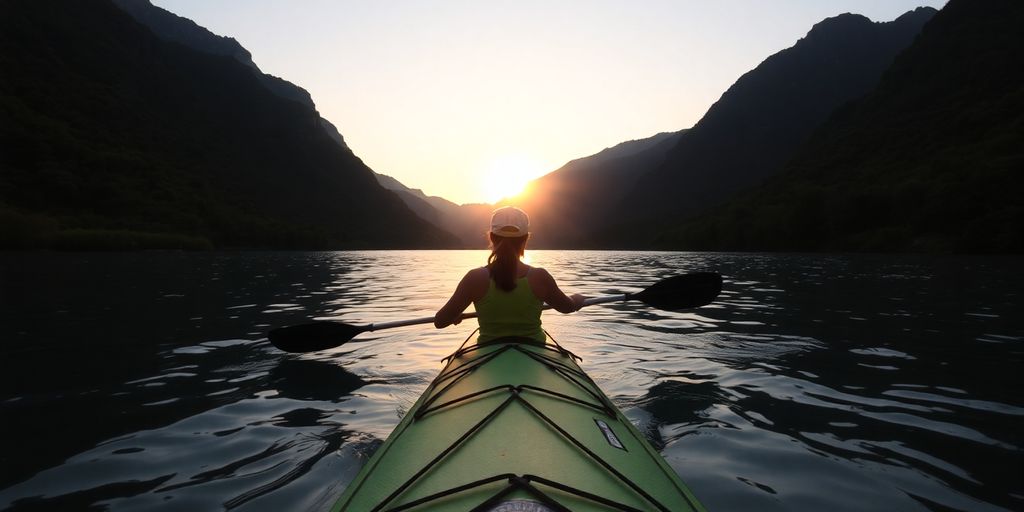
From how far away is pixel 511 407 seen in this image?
11.8 feet

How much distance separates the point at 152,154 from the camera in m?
109

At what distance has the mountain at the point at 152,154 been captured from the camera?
7444 cm

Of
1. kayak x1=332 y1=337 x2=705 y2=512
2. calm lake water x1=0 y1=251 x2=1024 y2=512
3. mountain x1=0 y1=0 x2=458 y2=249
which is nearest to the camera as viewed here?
kayak x1=332 y1=337 x2=705 y2=512

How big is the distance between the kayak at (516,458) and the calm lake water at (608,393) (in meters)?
1.23

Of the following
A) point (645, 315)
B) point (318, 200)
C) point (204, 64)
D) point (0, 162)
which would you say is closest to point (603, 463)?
point (645, 315)

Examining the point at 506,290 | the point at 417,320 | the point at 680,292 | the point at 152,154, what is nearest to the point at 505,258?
the point at 506,290

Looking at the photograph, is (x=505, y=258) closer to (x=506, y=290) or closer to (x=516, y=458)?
(x=506, y=290)

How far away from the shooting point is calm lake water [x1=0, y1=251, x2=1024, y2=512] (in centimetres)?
432

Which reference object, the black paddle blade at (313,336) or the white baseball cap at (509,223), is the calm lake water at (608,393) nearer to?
the black paddle blade at (313,336)

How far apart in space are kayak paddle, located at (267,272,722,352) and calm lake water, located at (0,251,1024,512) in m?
0.47

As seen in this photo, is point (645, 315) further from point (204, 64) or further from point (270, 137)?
point (204, 64)

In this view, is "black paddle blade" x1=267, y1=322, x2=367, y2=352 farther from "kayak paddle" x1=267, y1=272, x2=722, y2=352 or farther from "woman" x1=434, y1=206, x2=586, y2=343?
"woman" x1=434, y1=206, x2=586, y2=343

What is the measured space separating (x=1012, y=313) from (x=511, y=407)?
15.2 meters

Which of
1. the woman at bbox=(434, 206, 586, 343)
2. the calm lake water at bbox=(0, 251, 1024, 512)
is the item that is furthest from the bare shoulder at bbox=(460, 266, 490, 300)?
the calm lake water at bbox=(0, 251, 1024, 512)
